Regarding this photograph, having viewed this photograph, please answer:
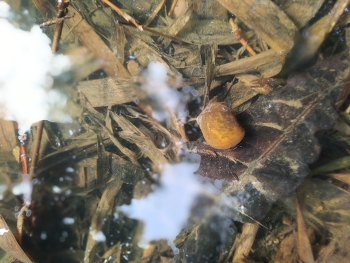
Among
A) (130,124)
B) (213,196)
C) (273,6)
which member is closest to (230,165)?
(213,196)

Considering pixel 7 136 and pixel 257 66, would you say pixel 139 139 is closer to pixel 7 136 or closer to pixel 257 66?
pixel 257 66

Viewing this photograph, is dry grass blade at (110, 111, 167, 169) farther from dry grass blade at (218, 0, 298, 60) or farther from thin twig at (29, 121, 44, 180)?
dry grass blade at (218, 0, 298, 60)

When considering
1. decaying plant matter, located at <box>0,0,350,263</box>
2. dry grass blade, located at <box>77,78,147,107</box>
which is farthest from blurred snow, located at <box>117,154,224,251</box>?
dry grass blade, located at <box>77,78,147,107</box>

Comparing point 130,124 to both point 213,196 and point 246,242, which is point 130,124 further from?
point 246,242

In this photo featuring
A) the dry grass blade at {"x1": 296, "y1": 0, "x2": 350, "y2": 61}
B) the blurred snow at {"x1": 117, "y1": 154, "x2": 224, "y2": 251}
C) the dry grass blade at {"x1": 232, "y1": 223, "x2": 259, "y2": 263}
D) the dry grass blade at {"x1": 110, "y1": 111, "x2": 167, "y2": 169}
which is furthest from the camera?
the dry grass blade at {"x1": 110, "y1": 111, "x2": 167, "y2": 169}

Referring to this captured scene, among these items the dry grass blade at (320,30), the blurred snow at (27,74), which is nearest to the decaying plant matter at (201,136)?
the dry grass blade at (320,30)

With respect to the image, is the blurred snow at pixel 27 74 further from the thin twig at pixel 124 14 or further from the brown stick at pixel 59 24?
the thin twig at pixel 124 14
